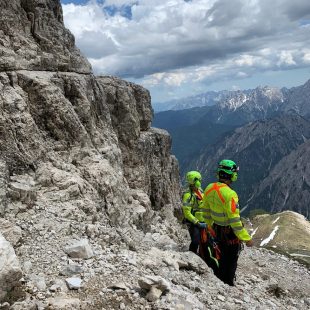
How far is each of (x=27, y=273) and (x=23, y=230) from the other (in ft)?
9.11

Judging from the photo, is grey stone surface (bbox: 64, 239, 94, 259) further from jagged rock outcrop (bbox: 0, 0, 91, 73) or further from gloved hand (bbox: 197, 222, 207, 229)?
jagged rock outcrop (bbox: 0, 0, 91, 73)

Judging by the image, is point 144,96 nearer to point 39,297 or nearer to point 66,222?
point 66,222

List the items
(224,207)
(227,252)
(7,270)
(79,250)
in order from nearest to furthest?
(7,270), (79,250), (224,207), (227,252)

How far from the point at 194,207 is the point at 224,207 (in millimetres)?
5082

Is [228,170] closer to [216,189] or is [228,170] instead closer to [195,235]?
[216,189]

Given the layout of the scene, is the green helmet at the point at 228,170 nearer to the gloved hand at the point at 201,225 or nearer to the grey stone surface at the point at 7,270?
the gloved hand at the point at 201,225

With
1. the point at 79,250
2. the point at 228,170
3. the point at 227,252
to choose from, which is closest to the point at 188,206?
the point at 227,252

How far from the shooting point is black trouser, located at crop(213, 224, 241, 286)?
1648 centimetres

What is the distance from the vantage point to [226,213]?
52.0 feet

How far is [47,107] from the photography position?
21641 millimetres

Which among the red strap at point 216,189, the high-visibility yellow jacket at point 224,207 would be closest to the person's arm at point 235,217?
the high-visibility yellow jacket at point 224,207

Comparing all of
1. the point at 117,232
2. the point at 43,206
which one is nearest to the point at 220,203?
the point at 117,232

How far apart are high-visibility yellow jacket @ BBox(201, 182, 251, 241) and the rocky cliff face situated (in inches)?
104

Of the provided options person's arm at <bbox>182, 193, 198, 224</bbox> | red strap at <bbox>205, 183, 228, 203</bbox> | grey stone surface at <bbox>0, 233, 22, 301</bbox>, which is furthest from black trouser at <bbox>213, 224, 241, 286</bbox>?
grey stone surface at <bbox>0, 233, 22, 301</bbox>
